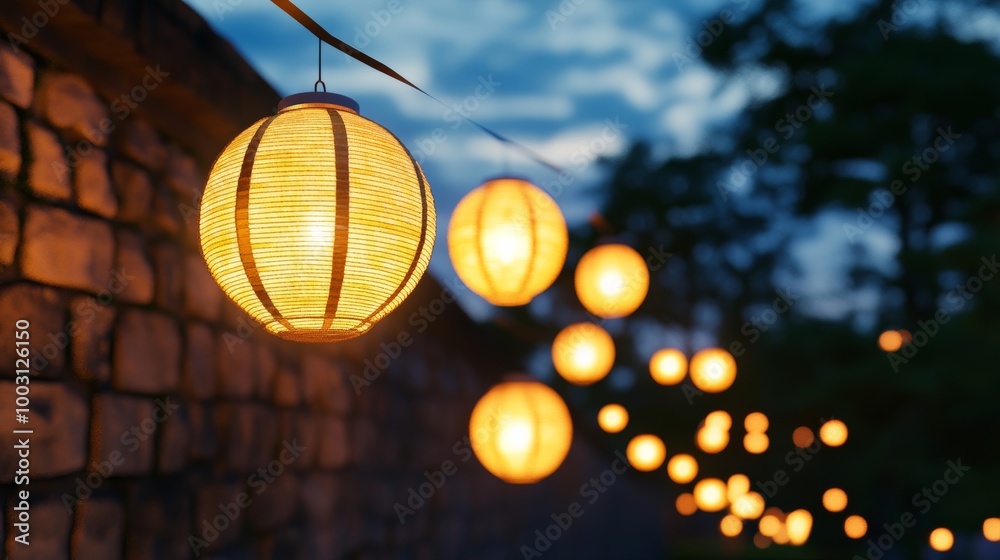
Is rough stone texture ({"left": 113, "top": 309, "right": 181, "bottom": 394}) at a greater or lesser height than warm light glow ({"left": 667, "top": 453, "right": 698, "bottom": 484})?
greater

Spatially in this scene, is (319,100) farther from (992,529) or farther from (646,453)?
(992,529)

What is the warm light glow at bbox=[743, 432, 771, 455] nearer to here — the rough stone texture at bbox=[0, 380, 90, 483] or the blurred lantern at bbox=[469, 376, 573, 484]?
the blurred lantern at bbox=[469, 376, 573, 484]

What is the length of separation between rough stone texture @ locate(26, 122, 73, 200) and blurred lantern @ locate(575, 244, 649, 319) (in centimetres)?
379

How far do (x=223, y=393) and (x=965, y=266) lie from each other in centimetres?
840

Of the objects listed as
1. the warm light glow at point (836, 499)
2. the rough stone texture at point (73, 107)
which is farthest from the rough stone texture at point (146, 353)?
the warm light glow at point (836, 499)

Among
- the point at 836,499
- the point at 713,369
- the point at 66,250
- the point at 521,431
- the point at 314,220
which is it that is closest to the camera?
the point at 314,220

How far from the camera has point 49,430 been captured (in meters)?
2.26

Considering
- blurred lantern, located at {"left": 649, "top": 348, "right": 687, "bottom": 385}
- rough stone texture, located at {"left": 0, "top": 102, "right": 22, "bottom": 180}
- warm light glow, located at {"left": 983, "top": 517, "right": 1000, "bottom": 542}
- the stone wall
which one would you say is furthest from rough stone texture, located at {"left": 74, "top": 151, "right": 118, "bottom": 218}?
warm light glow, located at {"left": 983, "top": 517, "right": 1000, "bottom": 542}

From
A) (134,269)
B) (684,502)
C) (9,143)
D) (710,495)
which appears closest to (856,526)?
(710,495)

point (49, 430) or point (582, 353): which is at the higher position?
point (582, 353)

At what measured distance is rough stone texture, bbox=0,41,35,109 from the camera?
7.14 feet

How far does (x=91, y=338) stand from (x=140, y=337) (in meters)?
0.24

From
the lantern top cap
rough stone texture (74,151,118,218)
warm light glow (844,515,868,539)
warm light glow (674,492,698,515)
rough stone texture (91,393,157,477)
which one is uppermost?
the lantern top cap

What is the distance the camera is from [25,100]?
2.25 m
